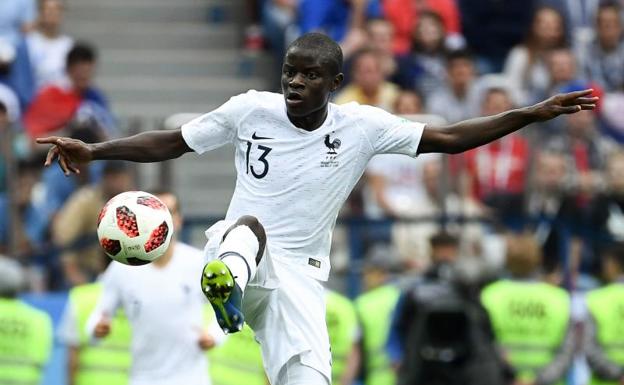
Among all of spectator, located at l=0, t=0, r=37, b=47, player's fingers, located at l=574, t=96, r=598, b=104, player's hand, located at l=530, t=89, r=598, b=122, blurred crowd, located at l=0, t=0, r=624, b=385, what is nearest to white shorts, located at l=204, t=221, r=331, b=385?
player's hand, located at l=530, t=89, r=598, b=122

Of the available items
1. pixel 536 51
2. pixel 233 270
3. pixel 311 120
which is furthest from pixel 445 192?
pixel 233 270

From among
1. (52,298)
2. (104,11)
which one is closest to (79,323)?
(52,298)

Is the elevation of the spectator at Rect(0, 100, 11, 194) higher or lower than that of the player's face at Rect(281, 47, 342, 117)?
lower

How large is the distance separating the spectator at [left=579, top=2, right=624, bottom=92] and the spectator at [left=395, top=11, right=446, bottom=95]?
153 centimetres

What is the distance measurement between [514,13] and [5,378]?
6888mm

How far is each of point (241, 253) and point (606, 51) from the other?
945 cm

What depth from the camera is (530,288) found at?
13.5 metres

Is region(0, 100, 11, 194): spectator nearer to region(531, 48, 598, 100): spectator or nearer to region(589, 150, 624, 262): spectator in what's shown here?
region(589, 150, 624, 262): spectator

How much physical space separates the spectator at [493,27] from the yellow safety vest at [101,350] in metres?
5.53

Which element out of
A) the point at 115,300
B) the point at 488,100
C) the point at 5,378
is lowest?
the point at 5,378

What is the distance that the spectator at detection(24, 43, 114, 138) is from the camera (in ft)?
49.6

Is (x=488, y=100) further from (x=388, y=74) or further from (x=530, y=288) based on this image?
(x=530, y=288)

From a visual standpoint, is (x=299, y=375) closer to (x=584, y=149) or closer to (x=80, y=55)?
(x=584, y=149)

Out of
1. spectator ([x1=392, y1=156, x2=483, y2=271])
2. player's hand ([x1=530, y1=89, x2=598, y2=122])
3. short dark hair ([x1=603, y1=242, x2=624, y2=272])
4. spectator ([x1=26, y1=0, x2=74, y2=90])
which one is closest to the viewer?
player's hand ([x1=530, y1=89, x2=598, y2=122])
